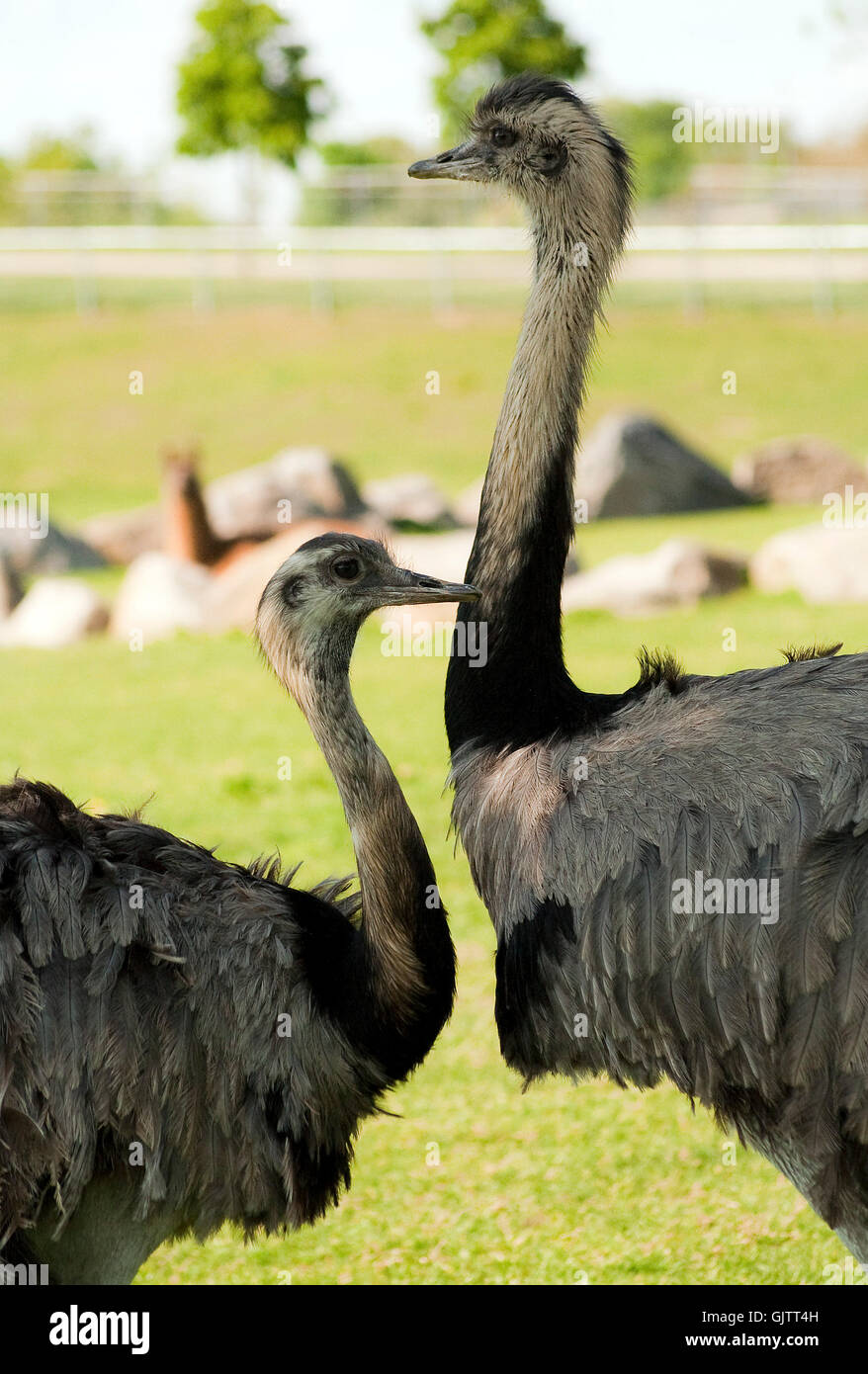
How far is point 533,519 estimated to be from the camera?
4.55 m

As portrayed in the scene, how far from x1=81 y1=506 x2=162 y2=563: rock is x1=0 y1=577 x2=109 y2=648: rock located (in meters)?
3.31

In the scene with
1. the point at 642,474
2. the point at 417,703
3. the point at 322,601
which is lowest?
the point at 417,703

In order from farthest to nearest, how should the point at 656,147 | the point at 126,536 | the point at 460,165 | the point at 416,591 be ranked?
the point at 656,147 → the point at 126,536 → the point at 460,165 → the point at 416,591

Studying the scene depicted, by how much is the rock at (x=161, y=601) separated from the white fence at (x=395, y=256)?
1572 centimetres

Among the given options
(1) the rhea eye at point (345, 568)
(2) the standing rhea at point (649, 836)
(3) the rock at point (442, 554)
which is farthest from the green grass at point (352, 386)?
(1) the rhea eye at point (345, 568)

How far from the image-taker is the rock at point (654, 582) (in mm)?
13820

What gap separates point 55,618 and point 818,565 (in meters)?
6.29

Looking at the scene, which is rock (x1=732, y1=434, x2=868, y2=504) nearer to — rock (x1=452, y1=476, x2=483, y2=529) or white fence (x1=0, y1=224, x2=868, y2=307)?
rock (x1=452, y1=476, x2=483, y2=529)

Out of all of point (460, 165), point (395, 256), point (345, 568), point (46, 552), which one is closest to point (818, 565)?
point (46, 552)

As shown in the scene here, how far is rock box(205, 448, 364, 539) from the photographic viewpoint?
17344 mm

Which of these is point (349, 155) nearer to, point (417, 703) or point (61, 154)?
point (61, 154)

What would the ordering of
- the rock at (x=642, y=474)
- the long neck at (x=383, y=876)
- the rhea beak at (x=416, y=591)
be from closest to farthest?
1. the long neck at (x=383, y=876)
2. the rhea beak at (x=416, y=591)
3. the rock at (x=642, y=474)

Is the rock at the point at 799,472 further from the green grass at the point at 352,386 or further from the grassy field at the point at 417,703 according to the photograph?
the green grass at the point at 352,386
